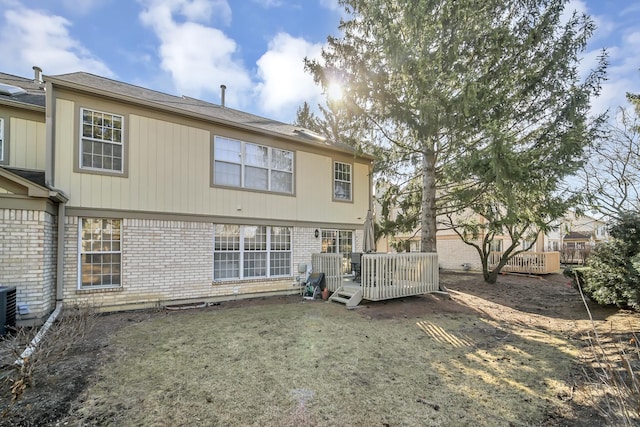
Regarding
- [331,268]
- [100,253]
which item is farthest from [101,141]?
[331,268]

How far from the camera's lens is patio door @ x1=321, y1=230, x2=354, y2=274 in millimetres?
11867

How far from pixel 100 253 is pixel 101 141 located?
2.82 metres

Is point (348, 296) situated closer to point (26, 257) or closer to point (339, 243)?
point (339, 243)

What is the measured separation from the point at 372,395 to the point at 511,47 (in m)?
10.4

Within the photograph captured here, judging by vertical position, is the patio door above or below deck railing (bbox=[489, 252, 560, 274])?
above

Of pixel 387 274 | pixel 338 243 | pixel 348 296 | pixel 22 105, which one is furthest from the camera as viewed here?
pixel 338 243

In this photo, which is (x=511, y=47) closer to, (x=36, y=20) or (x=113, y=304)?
(x=113, y=304)


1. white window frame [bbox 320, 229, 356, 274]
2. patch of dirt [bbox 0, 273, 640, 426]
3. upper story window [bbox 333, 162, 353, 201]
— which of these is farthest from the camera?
upper story window [bbox 333, 162, 353, 201]

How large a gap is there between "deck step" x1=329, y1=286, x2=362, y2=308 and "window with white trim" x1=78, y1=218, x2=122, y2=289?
590 cm

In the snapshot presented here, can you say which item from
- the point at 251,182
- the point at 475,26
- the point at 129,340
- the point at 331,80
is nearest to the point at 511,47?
the point at 475,26

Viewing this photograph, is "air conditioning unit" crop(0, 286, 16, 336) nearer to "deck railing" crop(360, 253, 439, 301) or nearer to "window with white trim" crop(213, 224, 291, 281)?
"window with white trim" crop(213, 224, 291, 281)

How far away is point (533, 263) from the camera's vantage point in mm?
18719

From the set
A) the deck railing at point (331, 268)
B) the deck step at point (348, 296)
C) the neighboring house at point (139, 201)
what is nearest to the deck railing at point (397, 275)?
the deck step at point (348, 296)

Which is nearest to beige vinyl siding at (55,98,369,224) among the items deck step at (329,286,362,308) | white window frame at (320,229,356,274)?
white window frame at (320,229,356,274)
